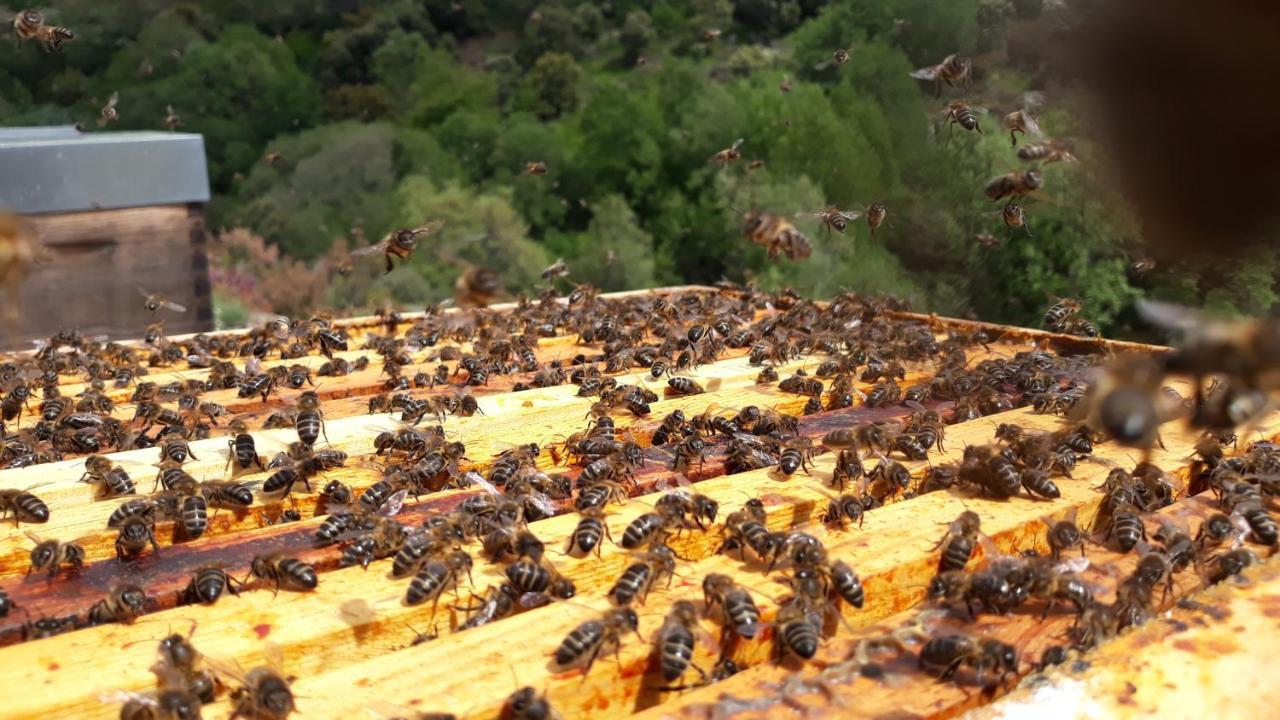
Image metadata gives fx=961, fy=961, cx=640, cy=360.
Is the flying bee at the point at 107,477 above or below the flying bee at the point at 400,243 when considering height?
below

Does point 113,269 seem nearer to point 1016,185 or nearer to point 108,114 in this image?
point 1016,185

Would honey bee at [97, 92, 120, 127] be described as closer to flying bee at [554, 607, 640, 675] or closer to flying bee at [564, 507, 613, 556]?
flying bee at [564, 507, 613, 556]

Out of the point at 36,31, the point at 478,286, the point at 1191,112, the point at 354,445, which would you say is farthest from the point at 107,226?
the point at 1191,112

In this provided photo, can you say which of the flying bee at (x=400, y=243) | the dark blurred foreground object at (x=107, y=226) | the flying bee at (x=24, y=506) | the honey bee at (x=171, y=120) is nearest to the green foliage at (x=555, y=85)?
the honey bee at (x=171, y=120)

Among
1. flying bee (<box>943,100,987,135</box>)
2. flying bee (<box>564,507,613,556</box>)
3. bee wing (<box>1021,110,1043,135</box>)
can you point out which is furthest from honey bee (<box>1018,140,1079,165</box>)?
flying bee (<box>564,507,613,556</box>)

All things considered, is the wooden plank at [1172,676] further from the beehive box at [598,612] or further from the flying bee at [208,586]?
the flying bee at [208,586]
